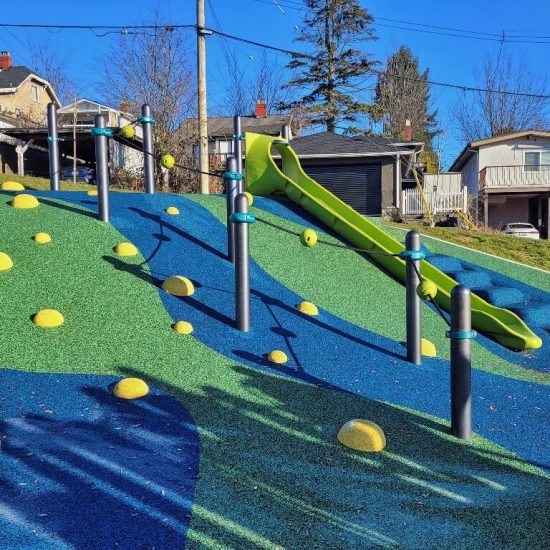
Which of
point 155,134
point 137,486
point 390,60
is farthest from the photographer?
point 390,60

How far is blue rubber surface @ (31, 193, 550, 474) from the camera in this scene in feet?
12.6

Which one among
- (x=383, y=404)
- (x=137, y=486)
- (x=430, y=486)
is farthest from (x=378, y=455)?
(x=137, y=486)

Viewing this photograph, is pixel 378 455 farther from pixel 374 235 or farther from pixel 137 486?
pixel 374 235

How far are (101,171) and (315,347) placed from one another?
3223mm

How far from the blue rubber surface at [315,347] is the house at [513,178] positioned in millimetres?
26470

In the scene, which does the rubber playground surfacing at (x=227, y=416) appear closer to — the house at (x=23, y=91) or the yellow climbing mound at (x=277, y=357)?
the yellow climbing mound at (x=277, y=357)

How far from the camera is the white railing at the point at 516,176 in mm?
30938

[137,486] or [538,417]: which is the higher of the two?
[137,486]

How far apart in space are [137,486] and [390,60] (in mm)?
50575

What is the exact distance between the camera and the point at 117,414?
3.25 m

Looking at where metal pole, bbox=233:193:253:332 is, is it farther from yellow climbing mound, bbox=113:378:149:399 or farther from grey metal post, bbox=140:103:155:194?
grey metal post, bbox=140:103:155:194

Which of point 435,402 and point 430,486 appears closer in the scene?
point 430,486

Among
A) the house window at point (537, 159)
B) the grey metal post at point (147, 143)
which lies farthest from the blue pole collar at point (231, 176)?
the house window at point (537, 159)

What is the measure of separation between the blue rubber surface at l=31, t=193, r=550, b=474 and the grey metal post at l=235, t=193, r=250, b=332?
5.2 inches
